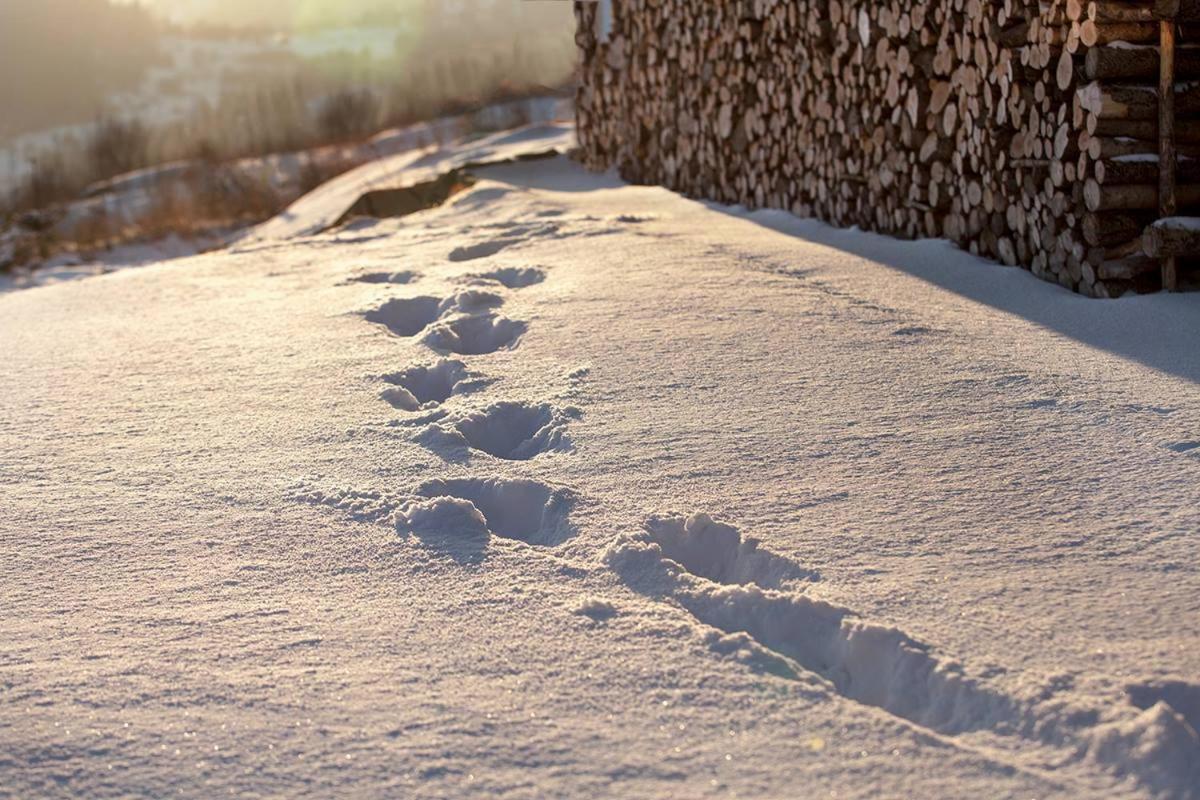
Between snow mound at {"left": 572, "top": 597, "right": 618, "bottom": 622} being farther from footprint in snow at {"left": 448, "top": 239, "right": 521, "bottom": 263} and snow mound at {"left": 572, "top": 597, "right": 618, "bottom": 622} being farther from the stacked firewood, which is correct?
footprint in snow at {"left": 448, "top": 239, "right": 521, "bottom": 263}

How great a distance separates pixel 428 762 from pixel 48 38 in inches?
1575

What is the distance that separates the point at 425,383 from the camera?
Result: 2881 millimetres

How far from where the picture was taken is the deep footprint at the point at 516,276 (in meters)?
3.88

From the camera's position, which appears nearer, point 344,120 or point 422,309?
point 422,309

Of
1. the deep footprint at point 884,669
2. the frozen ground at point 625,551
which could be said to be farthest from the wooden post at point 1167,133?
the deep footprint at point 884,669

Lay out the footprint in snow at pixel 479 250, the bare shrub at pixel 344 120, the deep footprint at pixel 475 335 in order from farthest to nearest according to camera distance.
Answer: the bare shrub at pixel 344 120, the footprint in snow at pixel 479 250, the deep footprint at pixel 475 335

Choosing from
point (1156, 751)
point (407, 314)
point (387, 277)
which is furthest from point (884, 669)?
point (387, 277)

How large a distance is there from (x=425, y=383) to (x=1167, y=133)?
211 centimetres

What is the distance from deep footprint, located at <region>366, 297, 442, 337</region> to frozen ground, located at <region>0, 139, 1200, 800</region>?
0.06 metres

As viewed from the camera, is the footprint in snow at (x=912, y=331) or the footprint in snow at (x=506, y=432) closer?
the footprint in snow at (x=506, y=432)

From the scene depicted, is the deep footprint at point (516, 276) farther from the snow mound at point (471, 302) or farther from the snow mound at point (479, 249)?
the snow mound at point (479, 249)

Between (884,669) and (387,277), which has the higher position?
(387,277)

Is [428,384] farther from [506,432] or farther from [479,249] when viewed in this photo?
[479,249]

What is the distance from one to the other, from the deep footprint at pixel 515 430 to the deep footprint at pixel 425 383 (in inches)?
9.8
